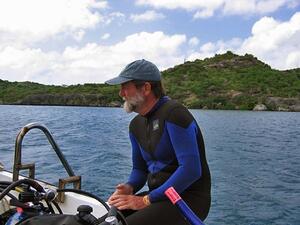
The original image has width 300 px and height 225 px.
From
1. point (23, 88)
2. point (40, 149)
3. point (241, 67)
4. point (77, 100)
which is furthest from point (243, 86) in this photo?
point (40, 149)

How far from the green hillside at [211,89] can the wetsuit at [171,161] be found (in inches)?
3951

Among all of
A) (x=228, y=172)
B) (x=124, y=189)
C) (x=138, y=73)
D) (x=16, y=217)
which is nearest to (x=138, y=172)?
(x=124, y=189)

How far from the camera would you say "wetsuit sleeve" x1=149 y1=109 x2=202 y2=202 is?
2.68 metres

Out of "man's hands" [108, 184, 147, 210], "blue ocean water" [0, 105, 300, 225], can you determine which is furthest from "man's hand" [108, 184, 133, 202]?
"blue ocean water" [0, 105, 300, 225]

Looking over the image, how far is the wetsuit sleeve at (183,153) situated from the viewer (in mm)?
2680

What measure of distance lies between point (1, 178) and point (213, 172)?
Answer: 487 inches

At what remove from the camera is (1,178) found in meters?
4.33

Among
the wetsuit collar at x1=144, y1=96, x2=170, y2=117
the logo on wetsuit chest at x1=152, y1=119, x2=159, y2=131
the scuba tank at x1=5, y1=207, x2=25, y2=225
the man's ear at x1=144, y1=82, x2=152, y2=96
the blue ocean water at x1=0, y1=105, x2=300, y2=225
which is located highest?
the man's ear at x1=144, y1=82, x2=152, y2=96

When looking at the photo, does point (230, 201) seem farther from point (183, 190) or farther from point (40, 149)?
point (40, 149)

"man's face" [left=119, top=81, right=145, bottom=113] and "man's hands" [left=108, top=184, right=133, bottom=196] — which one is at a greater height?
"man's face" [left=119, top=81, right=145, bottom=113]

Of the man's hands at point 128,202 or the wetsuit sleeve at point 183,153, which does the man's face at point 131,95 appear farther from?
the man's hands at point 128,202

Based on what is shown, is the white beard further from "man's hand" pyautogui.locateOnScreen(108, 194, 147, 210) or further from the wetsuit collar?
"man's hand" pyautogui.locateOnScreen(108, 194, 147, 210)

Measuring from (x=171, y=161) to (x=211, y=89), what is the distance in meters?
115

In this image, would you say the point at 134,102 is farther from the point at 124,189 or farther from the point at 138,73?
the point at 124,189
